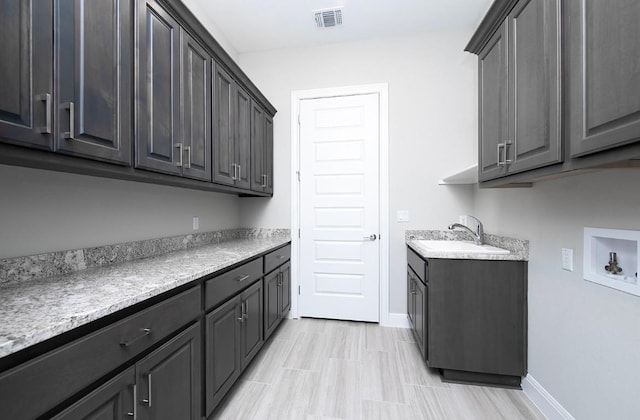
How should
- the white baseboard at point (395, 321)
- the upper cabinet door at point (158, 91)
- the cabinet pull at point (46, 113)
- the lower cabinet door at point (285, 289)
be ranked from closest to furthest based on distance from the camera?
1. the cabinet pull at point (46, 113)
2. the upper cabinet door at point (158, 91)
3. the lower cabinet door at point (285, 289)
4. the white baseboard at point (395, 321)

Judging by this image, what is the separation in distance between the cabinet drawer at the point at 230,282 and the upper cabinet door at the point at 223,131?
70cm

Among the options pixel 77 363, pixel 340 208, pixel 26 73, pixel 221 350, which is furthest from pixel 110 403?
pixel 340 208

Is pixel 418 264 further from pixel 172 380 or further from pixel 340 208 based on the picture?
pixel 172 380

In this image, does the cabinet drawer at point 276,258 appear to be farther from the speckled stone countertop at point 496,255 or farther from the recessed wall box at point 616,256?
the recessed wall box at point 616,256

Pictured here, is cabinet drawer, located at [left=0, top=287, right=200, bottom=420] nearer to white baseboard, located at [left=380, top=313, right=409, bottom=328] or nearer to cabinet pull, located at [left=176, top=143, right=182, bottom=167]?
cabinet pull, located at [left=176, top=143, right=182, bottom=167]

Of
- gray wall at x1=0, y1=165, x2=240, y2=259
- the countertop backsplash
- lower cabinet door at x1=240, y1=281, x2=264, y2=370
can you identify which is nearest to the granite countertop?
the countertop backsplash

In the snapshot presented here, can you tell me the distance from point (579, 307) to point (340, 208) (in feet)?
6.65

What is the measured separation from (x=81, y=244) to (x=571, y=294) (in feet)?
8.69

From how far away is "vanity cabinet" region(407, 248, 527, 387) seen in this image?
6.07ft

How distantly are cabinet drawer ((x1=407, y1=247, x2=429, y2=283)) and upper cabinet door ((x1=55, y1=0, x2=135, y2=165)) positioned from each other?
6.64ft

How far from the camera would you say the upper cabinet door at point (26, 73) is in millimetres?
790

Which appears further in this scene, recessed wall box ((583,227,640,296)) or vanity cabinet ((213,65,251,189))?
vanity cabinet ((213,65,251,189))

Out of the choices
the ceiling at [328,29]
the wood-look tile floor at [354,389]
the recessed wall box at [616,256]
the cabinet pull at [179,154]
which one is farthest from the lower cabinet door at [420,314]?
the ceiling at [328,29]

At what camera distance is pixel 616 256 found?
1.24 metres
